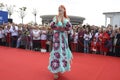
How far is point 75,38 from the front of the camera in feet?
37.8

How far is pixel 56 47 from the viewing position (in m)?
5.57

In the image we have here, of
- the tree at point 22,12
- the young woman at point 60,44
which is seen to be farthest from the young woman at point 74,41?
the tree at point 22,12

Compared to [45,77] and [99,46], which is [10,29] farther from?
[45,77]

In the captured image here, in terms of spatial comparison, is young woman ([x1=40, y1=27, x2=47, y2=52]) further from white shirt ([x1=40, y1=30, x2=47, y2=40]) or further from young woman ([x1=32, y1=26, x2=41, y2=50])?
young woman ([x1=32, y1=26, x2=41, y2=50])

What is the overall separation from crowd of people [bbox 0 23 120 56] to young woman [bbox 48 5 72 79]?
5.41 meters

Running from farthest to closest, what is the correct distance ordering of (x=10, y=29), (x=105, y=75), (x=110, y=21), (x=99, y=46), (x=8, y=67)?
(x=110, y=21) < (x=10, y=29) < (x=99, y=46) < (x=8, y=67) < (x=105, y=75)

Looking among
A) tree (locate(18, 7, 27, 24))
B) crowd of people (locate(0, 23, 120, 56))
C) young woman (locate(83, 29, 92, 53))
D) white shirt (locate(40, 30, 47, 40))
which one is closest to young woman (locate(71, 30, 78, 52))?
crowd of people (locate(0, 23, 120, 56))

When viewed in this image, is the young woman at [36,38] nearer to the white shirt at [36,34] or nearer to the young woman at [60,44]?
the white shirt at [36,34]

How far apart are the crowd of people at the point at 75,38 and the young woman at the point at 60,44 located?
17.7ft

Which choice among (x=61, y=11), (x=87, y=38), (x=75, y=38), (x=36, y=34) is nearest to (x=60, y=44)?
(x=61, y=11)

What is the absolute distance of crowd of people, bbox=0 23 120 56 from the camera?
1077 cm

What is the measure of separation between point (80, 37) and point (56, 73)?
6.27 meters

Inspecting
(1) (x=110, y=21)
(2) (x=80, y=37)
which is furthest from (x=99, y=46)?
(1) (x=110, y=21)

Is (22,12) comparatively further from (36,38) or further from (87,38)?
(87,38)
